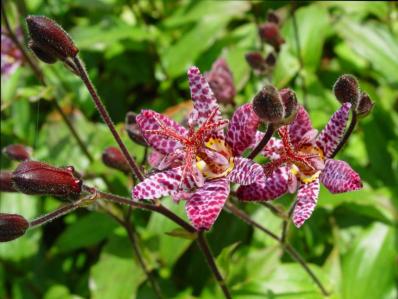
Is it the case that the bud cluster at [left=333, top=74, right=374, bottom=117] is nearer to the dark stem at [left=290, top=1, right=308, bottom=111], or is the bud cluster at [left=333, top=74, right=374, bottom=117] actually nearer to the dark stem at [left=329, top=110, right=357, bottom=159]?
the dark stem at [left=329, top=110, right=357, bottom=159]

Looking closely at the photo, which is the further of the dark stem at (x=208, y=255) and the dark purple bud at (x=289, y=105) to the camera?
the dark stem at (x=208, y=255)

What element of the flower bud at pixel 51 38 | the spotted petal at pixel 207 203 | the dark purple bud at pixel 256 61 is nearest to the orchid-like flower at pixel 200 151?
the spotted petal at pixel 207 203

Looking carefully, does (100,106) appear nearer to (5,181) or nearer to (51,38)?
(51,38)

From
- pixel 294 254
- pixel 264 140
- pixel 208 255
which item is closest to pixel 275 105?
pixel 264 140

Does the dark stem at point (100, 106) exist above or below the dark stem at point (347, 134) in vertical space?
above

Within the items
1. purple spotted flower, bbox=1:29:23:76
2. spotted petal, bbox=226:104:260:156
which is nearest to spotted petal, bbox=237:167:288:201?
spotted petal, bbox=226:104:260:156

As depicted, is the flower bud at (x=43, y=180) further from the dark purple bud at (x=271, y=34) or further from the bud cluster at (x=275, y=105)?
the dark purple bud at (x=271, y=34)
